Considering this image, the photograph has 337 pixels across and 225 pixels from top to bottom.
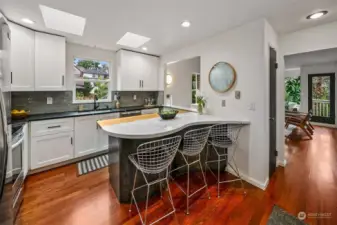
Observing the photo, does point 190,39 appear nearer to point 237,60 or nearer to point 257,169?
point 237,60

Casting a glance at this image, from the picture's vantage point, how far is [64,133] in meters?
3.07

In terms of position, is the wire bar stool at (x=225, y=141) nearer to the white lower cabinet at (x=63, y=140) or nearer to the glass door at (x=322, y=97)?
the white lower cabinet at (x=63, y=140)

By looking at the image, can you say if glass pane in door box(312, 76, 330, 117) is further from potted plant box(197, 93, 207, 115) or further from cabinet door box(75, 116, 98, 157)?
cabinet door box(75, 116, 98, 157)

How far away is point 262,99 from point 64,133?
342 cm

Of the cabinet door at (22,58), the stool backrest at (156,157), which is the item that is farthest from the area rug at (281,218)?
the cabinet door at (22,58)

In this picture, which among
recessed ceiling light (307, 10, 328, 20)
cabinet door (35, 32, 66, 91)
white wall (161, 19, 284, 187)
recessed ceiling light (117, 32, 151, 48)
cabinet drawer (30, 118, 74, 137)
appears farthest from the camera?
recessed ceiling light (117, 32, 151, 48)

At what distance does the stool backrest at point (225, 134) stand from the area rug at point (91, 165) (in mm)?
2104

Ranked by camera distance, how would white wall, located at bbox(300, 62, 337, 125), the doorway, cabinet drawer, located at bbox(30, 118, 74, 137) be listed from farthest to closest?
1. white wall, located at bbox(300, 62, 337, 125)
2. cabinet drawer, located at bbox(30, 118, 74, 137)
3. the doorway

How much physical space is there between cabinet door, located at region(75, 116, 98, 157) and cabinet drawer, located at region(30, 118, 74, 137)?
14 centimetres

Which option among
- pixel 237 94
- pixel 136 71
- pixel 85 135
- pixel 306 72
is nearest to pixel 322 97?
pixel 306 72

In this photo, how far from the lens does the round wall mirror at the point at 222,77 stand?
276 cm

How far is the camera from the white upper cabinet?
13.3 ft

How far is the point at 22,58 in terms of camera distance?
269 centimetres

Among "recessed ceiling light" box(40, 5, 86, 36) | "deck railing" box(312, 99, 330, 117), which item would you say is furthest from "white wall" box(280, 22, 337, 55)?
"deck railing" box(312, 99, 330, 117)
